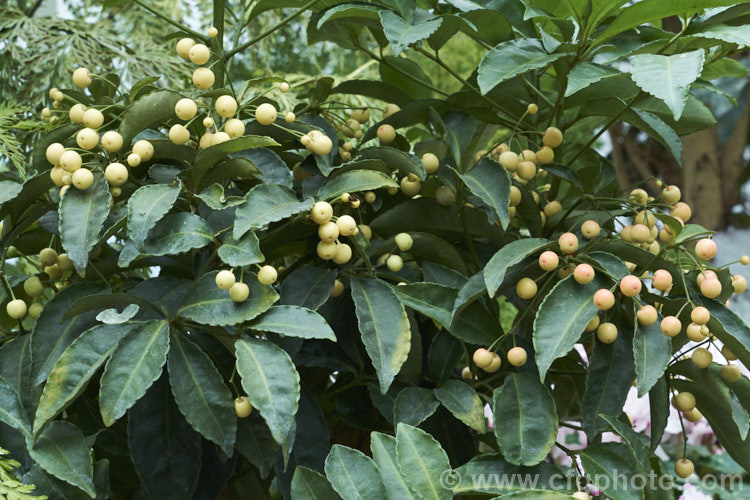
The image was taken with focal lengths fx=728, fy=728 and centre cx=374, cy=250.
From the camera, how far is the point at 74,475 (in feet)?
1.71

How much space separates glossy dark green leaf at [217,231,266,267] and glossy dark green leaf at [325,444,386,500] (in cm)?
15

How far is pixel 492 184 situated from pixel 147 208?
28 centimetres

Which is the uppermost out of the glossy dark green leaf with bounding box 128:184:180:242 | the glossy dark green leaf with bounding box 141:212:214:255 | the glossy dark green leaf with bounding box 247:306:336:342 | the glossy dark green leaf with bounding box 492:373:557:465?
the glossy dark green leaf with bounding box 128:184:180:242

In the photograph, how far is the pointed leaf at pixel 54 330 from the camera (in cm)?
56

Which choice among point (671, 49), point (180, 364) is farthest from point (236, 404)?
point (671, 49)

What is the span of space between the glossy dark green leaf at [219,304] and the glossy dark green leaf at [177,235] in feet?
0.09

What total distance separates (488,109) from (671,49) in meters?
0.18

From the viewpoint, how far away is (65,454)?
0.54 meters

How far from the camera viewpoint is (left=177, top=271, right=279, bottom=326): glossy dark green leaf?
20.6 inches

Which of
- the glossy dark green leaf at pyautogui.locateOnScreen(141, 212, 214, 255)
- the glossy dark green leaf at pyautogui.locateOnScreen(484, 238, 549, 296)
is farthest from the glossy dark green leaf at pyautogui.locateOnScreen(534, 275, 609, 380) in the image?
the glossy dark green leaf at pyautogui.locateOnScreen(141, 212, 214, 255)

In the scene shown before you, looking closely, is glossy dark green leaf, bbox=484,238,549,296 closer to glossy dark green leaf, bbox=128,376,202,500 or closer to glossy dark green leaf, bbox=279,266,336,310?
glossy dark green leaf, bbox=279,266,336,310

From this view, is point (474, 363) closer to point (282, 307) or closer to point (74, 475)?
point (282, 307)

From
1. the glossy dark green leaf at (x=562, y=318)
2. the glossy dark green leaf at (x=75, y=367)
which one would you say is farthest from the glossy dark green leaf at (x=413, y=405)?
the glossy dark green leaf at (x=75, y=367)

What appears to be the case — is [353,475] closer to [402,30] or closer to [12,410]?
[12,410]
